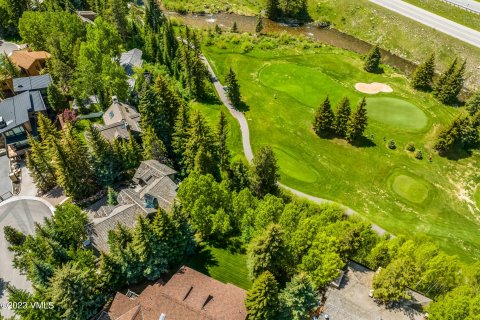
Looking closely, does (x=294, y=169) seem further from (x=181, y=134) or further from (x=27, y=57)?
(x=27, y=57)

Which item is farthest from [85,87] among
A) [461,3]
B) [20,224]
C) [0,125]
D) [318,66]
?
[461,3]

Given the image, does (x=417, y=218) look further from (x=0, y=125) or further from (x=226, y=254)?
(x=0, y=125)

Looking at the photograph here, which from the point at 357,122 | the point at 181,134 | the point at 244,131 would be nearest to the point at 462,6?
the point at 357,122

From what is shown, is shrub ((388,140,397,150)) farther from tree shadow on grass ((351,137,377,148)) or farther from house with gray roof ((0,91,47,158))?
house with gray roof ((0,91,47,158))

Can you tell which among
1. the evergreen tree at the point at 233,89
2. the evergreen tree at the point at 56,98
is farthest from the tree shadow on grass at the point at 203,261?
the evergreen tree at the point at 56,98

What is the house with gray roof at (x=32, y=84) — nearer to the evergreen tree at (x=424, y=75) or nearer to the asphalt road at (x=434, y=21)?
the evergreen tree at (x=424, y=75)

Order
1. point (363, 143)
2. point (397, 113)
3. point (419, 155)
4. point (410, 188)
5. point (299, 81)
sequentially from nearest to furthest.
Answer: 1. point (410, 188)
2. point (419, 155)
3. point (363, 143)
4. point (397, 113)
5. point (299, 81)

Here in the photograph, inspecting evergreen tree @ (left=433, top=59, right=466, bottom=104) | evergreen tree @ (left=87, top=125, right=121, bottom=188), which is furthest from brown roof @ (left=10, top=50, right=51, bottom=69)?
evergreen tree @ (left=433, top=59, right=466, bottom=104)
